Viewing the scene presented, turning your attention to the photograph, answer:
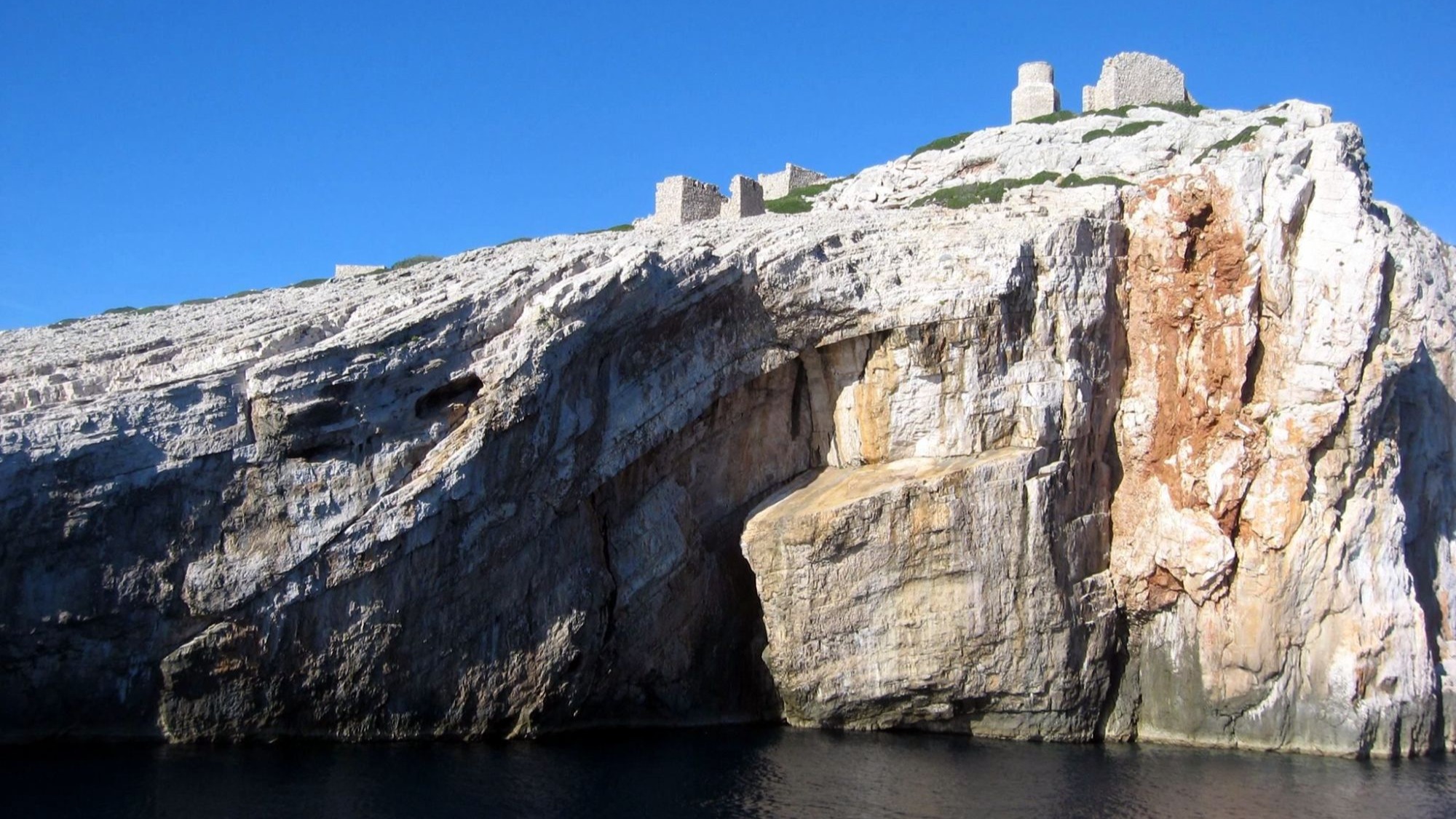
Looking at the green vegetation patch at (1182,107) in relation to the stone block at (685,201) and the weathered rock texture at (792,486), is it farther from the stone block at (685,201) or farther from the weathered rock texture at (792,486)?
the stone block at (685,201)

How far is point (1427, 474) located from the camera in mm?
30766

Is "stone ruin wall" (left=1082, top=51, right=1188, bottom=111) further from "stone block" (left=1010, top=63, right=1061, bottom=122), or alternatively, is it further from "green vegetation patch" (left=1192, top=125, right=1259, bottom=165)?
"green vegetation patch" (left=1192, top=125, right=1259, bottom=165)

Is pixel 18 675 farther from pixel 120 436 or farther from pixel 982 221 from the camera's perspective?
pixel 982 221

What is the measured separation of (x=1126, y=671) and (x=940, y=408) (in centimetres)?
799

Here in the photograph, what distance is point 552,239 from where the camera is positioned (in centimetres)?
3612

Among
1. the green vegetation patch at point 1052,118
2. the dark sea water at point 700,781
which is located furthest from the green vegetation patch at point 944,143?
the dark sea water at point 700,781

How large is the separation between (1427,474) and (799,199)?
25954mm

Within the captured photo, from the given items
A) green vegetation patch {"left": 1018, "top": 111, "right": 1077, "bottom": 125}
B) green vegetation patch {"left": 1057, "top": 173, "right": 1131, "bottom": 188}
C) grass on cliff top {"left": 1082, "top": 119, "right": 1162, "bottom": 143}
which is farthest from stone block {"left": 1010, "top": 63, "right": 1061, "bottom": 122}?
green vegetation patch {"left": 1057, "top": 173, "right": 1131, "bottom": 188}

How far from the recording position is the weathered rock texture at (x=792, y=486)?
83.0ft

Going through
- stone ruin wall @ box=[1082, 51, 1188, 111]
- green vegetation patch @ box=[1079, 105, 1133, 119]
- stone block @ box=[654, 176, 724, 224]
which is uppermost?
stone ruin wall @ box=[1082, 51, 1188, 111]

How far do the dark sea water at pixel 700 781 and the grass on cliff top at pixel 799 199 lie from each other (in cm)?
2398

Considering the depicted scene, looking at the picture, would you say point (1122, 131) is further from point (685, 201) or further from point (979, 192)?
point (685, 201)

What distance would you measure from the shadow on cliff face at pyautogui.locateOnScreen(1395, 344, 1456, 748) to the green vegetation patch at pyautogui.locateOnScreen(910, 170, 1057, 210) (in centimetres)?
1255

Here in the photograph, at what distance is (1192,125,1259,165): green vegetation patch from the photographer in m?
38.7
